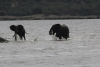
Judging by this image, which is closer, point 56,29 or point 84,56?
point 84,56

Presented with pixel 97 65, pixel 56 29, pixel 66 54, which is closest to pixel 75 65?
pixel 97 65

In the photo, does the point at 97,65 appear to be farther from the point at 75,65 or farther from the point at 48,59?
the point at 48,59

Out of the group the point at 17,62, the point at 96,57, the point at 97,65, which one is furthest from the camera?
the point at 96,57

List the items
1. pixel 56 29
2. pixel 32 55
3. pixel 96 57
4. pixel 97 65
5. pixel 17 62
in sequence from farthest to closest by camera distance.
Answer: pixel 56 29 < pixel 32 55 < pixel 96 57 < pixel 17 62 < pixel 97 65

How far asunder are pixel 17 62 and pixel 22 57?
5.47ft

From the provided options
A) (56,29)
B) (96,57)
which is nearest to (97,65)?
(96,57)

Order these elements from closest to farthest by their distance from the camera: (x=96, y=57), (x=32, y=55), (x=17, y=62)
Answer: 1. (x=17, y=62)
2. (x=96, y=57)
3. (x=32, y=55)

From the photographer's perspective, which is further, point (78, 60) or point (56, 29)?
point (56, 29)

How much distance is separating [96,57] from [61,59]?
2053 mm

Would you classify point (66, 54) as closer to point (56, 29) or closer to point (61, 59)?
point (61, 59)

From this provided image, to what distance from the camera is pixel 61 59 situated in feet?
55.9

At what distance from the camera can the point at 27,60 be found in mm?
16859

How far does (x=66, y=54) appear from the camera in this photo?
742 inches

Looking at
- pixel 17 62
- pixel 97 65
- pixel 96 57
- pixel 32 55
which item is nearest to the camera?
pixel 97 65
